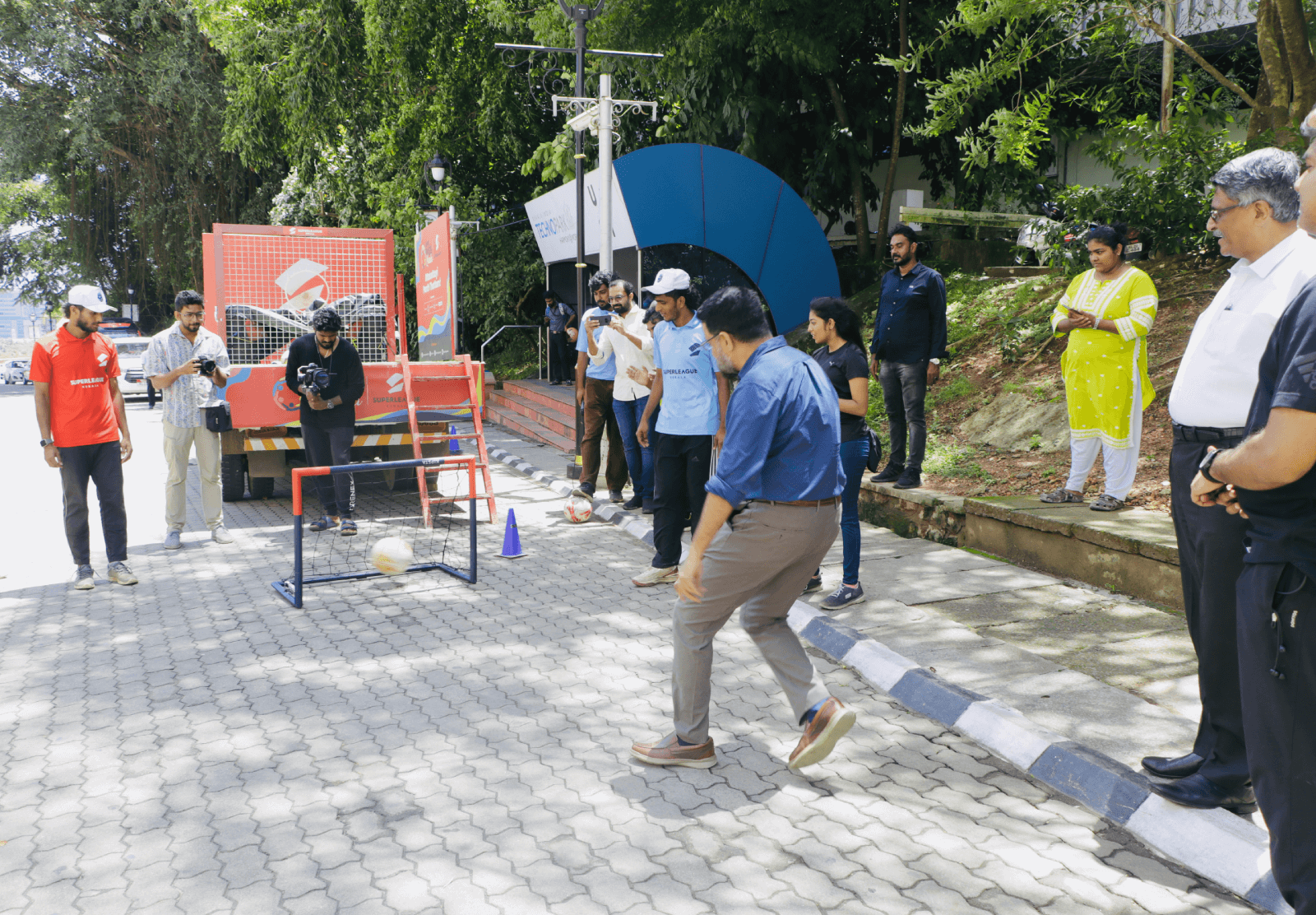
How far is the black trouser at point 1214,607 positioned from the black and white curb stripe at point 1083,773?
8.1 inches

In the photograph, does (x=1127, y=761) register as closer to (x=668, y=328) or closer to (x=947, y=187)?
(x=668, y=328)

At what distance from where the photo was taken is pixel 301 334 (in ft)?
35.6

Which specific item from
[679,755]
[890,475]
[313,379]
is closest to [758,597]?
[679,755]

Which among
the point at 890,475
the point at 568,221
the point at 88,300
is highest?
the point at 568,221

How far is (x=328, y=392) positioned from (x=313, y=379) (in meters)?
0.22

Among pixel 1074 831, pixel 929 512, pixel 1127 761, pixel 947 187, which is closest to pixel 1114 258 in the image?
pixel 929 512

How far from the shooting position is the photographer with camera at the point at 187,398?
8.25 metres

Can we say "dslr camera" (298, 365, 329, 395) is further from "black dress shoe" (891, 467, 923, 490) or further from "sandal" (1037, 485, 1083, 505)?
"sandal" (1037, 485, 1083, 505)

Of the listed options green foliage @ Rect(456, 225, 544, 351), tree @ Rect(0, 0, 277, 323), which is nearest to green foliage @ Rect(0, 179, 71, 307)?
tree @ Rect(0, 0, 277, 323)

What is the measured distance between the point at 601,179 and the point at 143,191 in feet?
82.5

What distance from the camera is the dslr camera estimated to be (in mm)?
8422

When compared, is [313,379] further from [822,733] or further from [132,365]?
[132,365]

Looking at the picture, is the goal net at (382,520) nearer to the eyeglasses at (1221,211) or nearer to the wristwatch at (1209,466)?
the eyeglasses at (1221,211)

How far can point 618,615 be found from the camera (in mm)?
6320
